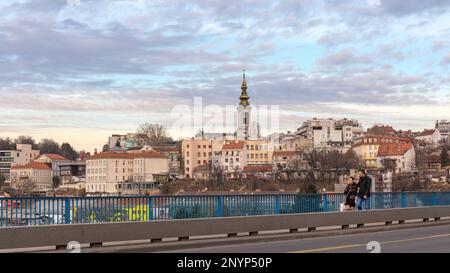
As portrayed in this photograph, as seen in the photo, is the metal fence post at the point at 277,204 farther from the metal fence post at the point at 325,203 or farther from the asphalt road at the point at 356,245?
the metal fence post at the point at 325,203

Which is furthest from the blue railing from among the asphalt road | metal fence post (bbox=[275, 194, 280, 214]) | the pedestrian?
the asphalt road

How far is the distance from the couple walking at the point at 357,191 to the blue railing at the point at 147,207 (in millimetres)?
1548

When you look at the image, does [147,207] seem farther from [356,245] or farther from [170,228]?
[356,245]

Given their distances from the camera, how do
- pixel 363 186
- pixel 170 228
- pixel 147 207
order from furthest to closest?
pixel 363 186 → pixel 147 207 → pixel 170 228

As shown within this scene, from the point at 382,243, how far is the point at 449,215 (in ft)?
53.6

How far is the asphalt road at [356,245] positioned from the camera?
21.0 meters

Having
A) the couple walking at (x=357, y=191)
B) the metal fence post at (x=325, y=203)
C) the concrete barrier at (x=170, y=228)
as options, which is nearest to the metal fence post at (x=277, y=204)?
the concrete barrier at (x=170, y=228)

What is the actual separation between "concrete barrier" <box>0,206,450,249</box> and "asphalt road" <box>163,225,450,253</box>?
84.0 inches

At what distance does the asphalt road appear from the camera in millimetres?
20975

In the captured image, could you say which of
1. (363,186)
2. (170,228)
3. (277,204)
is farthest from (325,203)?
(170,228)

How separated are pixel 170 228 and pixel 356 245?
18.2ft

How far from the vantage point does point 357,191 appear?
30.9 metres

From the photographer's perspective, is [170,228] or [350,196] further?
[350,196]
